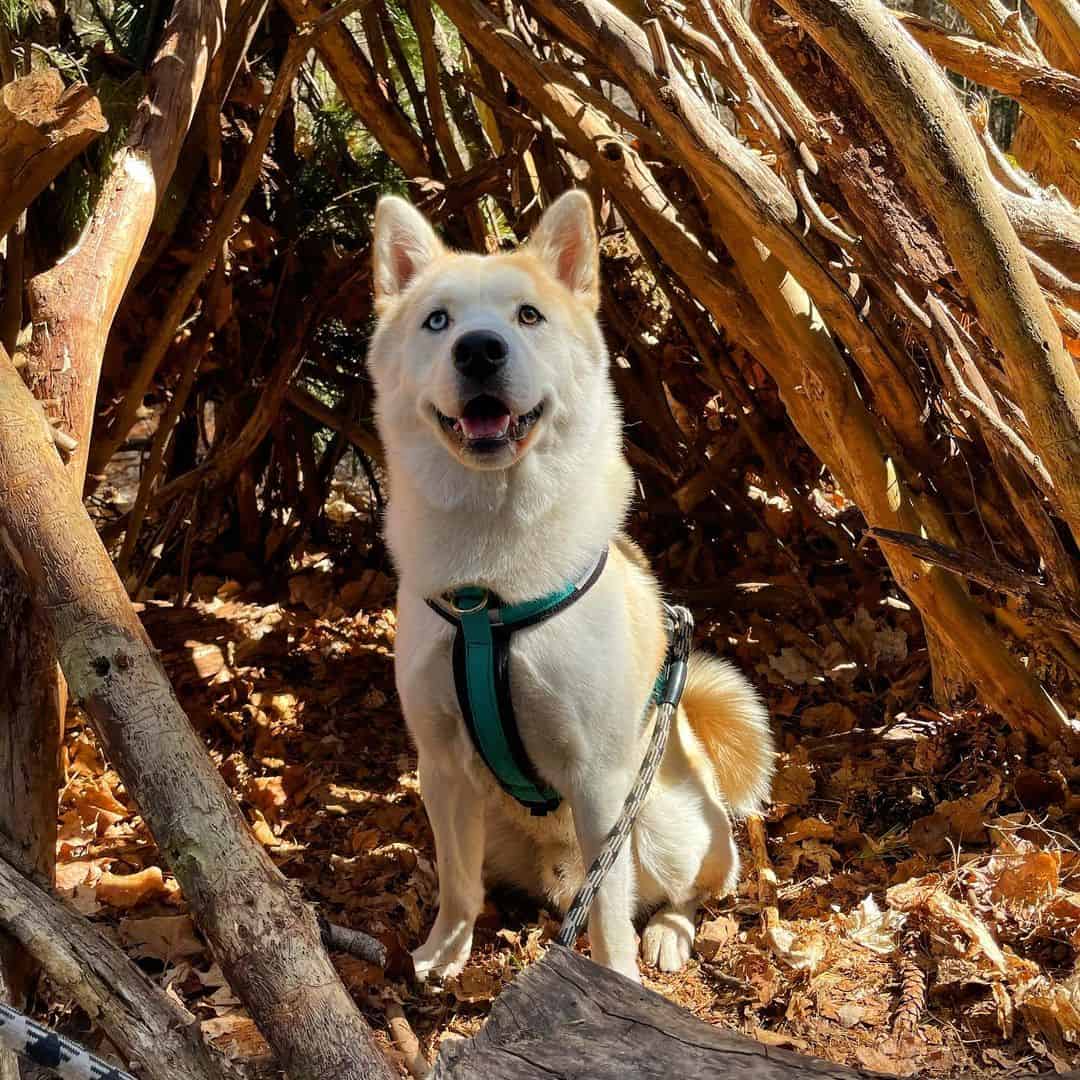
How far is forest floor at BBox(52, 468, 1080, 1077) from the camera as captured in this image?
2.38 metres

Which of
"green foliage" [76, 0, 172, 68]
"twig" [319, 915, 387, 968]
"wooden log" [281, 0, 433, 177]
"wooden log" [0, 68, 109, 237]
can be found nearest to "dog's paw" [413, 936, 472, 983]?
"twig" [319, 915, 387, 968]

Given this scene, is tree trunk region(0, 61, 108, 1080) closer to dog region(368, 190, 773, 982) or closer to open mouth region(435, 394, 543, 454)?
dog region(368, 190, 773, 982)

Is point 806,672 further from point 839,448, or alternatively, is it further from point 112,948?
point 112,948

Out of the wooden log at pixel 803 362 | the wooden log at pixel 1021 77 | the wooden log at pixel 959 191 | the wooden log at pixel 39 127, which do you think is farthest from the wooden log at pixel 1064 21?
the wooden log at pixel 39 127

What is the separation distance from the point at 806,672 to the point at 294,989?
8.81 ft

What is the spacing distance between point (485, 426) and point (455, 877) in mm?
1182

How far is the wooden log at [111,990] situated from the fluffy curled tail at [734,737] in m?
1.71

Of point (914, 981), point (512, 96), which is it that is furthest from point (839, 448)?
point (512, 96)

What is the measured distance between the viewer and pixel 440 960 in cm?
272

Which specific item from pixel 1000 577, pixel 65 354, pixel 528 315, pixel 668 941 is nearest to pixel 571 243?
pixel 528 315

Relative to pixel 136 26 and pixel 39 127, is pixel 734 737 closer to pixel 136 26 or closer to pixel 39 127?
pixel 39 127

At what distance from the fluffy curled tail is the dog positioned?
0.89 ft

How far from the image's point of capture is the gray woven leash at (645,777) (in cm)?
224

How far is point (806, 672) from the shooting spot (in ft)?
13.1
